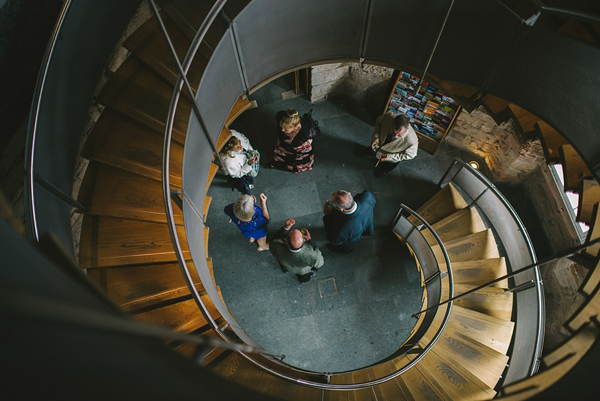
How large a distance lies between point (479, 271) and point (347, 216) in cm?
222

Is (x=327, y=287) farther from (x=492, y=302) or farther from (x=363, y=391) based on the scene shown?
(x=492, y=302)

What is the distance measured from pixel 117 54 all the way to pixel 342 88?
3.99 meters

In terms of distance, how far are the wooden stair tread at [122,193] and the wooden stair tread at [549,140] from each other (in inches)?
184

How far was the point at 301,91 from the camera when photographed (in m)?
6.96

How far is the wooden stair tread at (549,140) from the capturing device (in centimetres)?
425

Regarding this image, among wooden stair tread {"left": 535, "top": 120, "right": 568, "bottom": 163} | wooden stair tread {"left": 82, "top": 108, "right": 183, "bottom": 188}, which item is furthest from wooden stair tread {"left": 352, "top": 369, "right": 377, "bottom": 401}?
wooden stair tread {"left": 535, "top": 120, "right": 568, "bottom": 163}

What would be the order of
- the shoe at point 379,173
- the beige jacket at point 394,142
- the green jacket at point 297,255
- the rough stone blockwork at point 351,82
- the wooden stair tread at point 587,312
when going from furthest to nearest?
1. the shoe at point 379,173
2. the rough stone blockwork at point 351,82
3. the beige jacket at point 394,142
4. the green jacket at point 297,255
5. the wooden stair tread at point 587,312

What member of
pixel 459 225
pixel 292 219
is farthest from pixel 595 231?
pixel 292 219

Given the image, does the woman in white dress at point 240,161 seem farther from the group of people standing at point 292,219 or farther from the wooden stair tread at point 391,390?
the wooden stair tread at point 391,390

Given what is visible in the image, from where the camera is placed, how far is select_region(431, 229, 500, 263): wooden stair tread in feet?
17.4

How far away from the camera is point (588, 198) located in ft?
12.3

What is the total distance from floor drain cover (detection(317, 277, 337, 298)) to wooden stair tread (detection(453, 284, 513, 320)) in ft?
6.37

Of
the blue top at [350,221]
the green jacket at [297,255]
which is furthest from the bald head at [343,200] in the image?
the green jacket at [297,255]

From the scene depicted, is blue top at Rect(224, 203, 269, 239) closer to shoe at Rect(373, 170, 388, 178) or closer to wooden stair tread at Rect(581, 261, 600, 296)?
shoe at Rect(373, 170, 388, 178)
